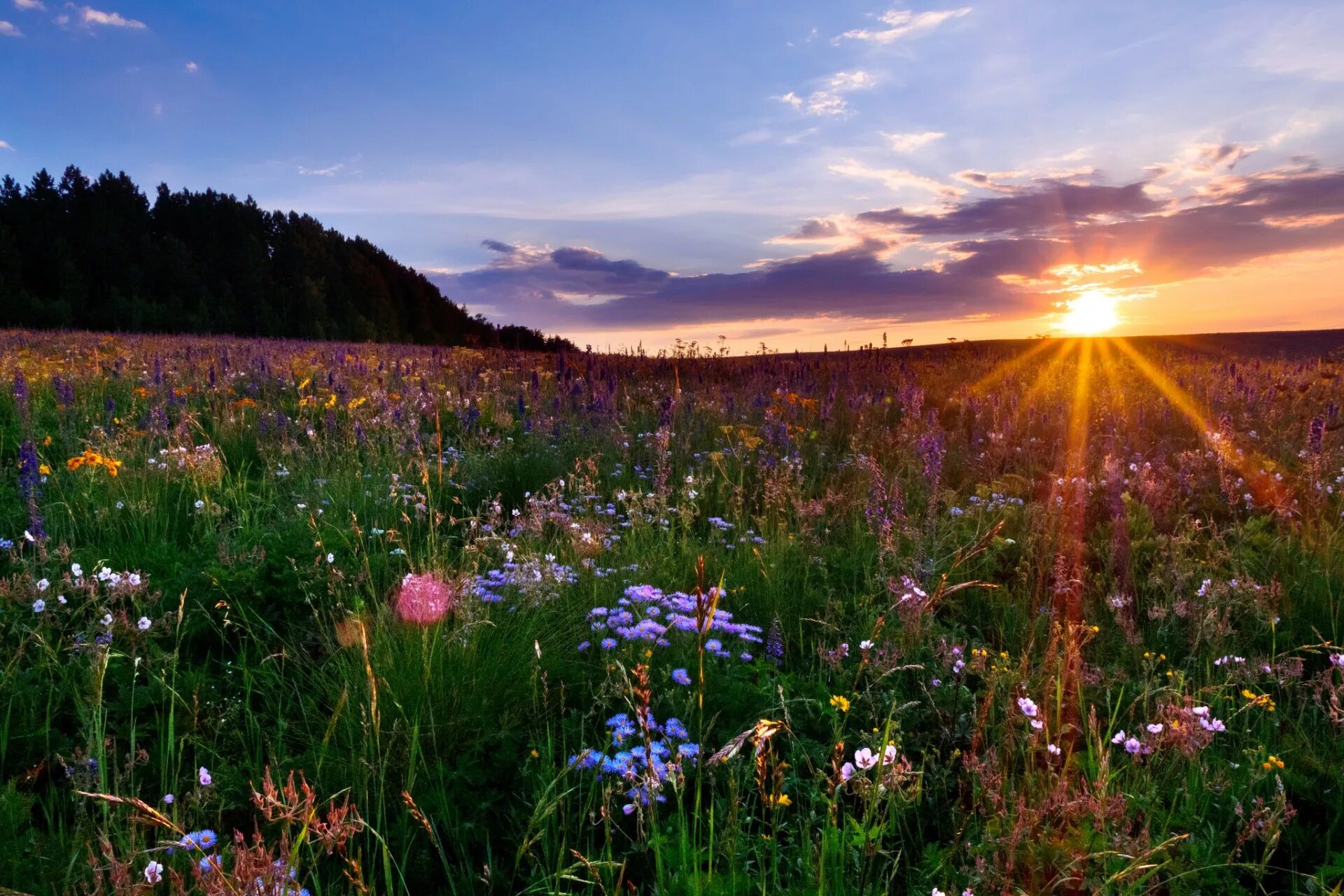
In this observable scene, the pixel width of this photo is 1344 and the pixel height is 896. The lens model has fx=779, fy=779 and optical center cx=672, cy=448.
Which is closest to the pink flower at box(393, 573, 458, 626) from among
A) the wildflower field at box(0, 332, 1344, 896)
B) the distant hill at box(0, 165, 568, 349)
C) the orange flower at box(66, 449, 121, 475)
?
the wildflower field at box(0, 332, 1344, 896)

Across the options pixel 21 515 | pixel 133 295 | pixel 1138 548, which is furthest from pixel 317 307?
pixel 1138 548

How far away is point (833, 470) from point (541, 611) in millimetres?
3536

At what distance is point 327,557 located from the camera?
2.90m

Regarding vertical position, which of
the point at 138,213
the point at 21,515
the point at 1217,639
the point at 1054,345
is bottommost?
the point at 1217,639

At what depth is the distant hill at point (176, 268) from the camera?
3641 cm

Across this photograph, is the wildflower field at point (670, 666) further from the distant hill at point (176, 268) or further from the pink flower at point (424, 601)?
the distant hill at point (176, 268)

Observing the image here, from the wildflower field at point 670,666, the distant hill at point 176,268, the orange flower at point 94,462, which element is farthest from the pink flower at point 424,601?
the distant hill at point 176,268

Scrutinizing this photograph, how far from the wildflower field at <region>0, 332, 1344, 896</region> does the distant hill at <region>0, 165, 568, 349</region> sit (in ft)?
98.6

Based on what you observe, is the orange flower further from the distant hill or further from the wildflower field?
the distant hill

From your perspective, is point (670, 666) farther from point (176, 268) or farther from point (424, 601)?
point (176, 268)

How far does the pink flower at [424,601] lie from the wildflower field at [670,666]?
1cm

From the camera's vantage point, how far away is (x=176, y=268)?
41.1 meters

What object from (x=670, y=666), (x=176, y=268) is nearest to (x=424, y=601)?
(x=670, y=666)

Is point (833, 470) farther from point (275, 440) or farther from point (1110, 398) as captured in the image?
point (275, 440)
